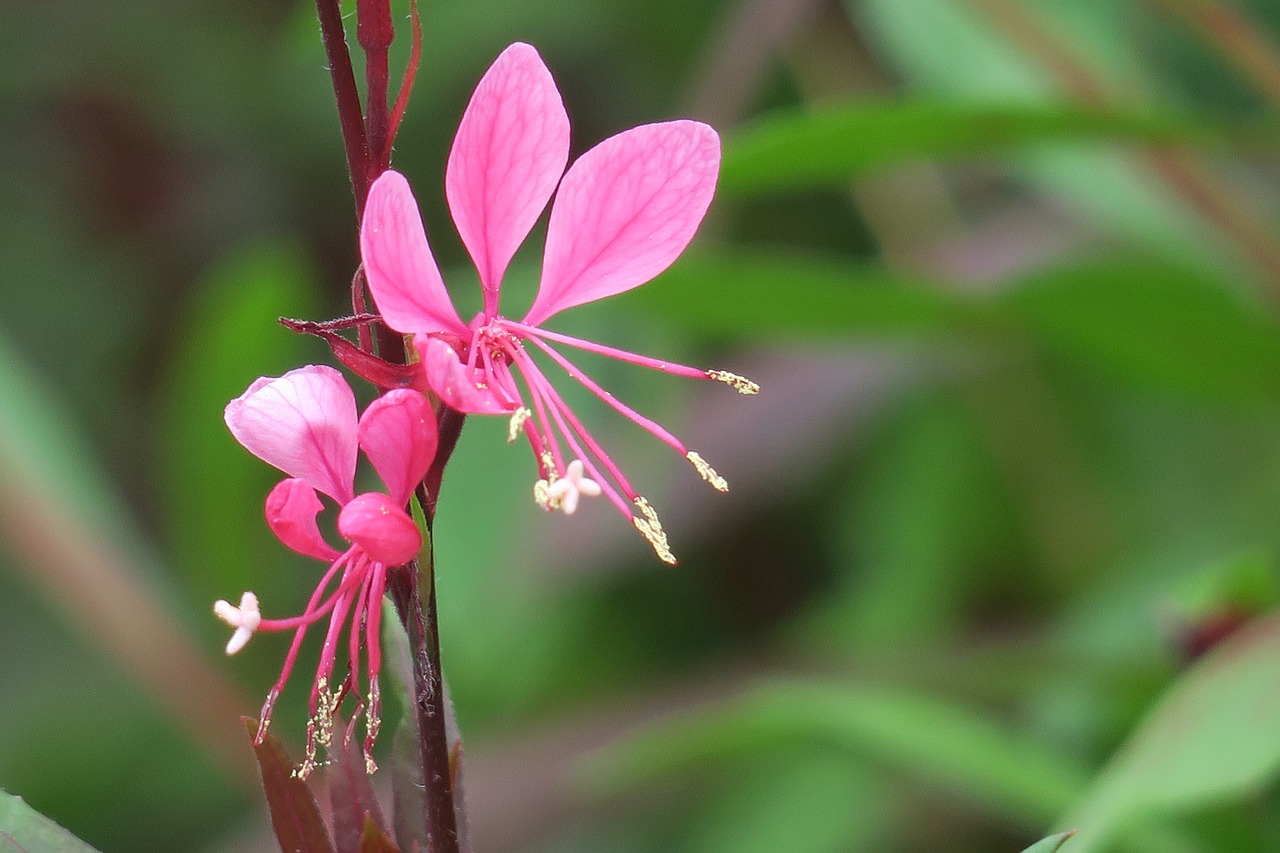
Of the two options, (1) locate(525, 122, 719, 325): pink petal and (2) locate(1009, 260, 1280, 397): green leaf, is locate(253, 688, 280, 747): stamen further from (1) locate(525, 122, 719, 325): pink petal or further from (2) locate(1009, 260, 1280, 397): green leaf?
(2) locate(1009, 260, 1280, 397): green leaf

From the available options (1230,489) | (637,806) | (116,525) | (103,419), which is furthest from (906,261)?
(103,419)

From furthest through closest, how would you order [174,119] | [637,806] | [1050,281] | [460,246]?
[174,119] → [460,246] → [637,806] → [1050,281]

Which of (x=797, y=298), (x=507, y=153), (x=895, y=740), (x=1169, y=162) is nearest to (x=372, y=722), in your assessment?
(x=507, y=153)

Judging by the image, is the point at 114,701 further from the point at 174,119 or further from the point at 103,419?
the point at 174,119

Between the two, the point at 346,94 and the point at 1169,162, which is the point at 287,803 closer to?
the point at 346,94

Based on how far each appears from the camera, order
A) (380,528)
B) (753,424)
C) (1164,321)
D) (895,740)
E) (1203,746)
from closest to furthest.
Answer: (380,528) → (1203,746) → (895,740) → (1164,321) → (753,424)

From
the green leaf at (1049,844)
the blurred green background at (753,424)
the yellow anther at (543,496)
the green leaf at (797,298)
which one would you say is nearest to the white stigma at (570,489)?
the yellow anther at (543,496)

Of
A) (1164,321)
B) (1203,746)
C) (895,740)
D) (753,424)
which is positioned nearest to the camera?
(1203,746)
